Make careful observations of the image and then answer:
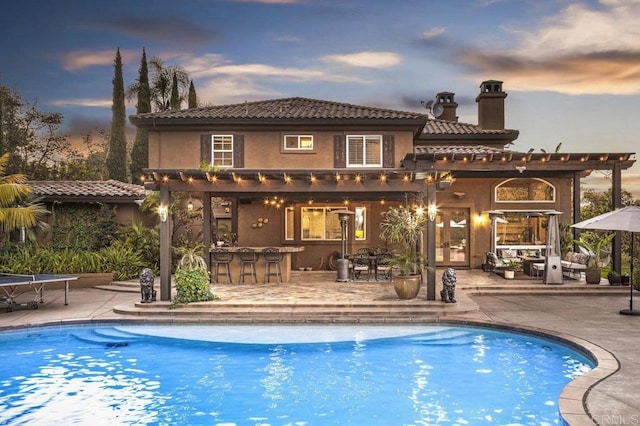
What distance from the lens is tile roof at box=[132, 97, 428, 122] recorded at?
60.3ft

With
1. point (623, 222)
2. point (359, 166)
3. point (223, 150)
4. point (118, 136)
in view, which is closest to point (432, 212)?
point (623, 222)

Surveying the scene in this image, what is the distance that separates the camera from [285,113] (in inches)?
739

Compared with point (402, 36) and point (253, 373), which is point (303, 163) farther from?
point (253, 373)

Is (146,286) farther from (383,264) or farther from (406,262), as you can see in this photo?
(383,264)

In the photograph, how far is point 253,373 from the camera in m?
8.67

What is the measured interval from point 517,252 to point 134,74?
24931 millimetres

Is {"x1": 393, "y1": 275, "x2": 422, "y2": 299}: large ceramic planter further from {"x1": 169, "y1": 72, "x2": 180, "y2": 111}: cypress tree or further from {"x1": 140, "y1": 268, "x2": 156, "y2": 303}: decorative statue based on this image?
{"x1": 169, "y1": 72, "x2": 180, "y2": 111}: cypress tree

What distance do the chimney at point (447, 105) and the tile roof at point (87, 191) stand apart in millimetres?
13915

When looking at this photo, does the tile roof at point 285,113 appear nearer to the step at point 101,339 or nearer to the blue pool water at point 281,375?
the blue pool water at point 281,375

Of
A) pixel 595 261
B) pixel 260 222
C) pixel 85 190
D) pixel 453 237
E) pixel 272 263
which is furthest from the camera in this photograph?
pixel 260 222

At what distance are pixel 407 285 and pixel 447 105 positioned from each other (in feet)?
48.0

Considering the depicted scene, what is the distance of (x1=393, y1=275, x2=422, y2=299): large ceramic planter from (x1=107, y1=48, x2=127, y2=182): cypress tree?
2184 centimetres

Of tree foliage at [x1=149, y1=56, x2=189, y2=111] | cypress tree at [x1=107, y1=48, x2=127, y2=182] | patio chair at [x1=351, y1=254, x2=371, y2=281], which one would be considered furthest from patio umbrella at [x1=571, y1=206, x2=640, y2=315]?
tree foliage at [x1=149, y1=56, x2=189, y2=111]

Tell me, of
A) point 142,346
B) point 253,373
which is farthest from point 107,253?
point 253,373
